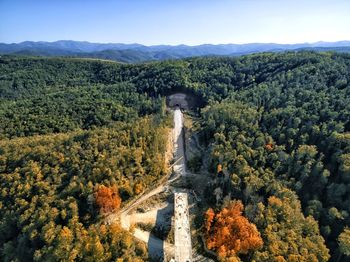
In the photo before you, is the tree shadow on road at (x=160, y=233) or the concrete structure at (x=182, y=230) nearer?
→ the concrete structure at (x=182, y=230)

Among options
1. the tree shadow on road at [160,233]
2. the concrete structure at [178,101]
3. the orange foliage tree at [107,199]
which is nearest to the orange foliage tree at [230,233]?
the tree shadow on road at [160,233]

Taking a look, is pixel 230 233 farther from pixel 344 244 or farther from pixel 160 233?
pixel 344 244

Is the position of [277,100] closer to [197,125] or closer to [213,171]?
[197,125]

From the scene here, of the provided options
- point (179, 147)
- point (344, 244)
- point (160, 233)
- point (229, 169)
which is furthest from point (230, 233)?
point (179, 147)

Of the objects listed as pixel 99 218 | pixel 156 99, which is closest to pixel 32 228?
pixel 99 218

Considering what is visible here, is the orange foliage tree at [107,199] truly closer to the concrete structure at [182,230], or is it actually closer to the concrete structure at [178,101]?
the concrete structure at [182,230]

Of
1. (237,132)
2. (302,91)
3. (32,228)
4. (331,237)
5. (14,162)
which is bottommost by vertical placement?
(331,237)
